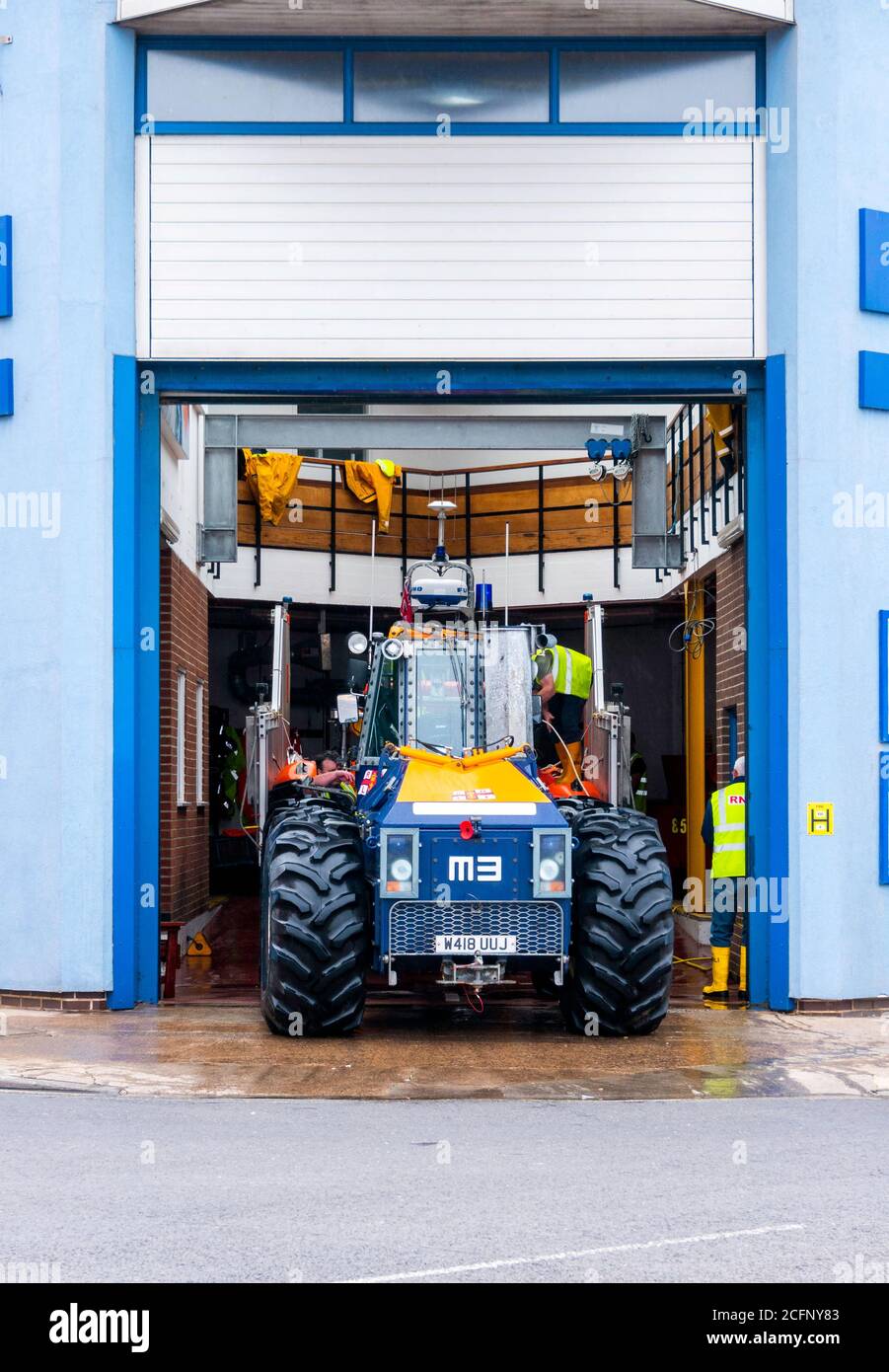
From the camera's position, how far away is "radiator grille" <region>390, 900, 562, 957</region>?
34.9 ft

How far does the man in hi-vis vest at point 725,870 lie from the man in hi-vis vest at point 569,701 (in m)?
1.25

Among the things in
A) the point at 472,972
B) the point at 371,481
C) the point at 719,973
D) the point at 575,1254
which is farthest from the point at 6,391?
the point at 371,481

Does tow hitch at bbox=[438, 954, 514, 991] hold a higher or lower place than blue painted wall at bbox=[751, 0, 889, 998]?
lower

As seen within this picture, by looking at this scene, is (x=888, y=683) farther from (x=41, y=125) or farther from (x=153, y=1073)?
(x=41, y=125)

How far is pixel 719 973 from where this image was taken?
1409 centimetres

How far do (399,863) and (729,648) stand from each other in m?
6.25

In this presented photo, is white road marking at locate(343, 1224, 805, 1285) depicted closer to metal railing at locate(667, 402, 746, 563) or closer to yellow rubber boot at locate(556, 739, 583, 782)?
yellow rubber boot at locate(556, 739, 583, 782)

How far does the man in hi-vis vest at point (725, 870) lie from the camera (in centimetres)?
1399

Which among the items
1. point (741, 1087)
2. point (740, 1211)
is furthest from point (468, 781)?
point (740, 1211)

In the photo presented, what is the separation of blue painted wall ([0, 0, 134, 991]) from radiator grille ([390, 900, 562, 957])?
2.98 metres
